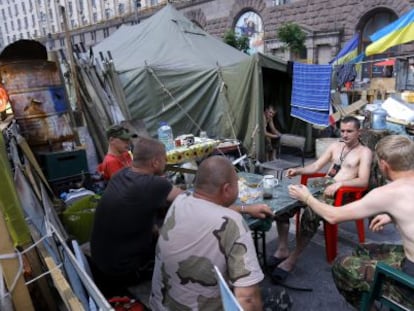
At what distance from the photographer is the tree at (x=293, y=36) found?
17.7 metres

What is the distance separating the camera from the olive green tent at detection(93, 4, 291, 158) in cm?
690

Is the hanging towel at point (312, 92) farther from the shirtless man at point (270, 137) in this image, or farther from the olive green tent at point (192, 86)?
the shirtless man at point (270, 137)

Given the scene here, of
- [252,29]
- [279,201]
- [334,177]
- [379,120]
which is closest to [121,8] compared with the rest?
[252,29]

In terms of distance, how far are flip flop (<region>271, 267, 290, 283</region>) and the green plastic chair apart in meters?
0.98

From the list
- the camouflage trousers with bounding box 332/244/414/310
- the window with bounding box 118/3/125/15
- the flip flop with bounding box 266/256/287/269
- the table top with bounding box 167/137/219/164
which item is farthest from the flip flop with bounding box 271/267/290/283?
the window with bounding box 118/3/125/15

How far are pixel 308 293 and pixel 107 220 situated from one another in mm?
1872

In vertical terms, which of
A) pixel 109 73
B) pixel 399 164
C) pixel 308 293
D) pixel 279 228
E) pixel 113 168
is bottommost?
pixel 308 293

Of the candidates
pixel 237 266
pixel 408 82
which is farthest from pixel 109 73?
pixel 408 82

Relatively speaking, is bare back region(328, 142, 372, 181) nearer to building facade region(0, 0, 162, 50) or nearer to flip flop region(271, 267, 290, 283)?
flip flop region(271, 267, 290, 283)

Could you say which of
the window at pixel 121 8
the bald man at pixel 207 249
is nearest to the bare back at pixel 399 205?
the bald man at pixel 207 249

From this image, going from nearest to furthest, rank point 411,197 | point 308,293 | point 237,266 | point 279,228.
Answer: point 237,266
point 411,197
point 308,293
point 279,228

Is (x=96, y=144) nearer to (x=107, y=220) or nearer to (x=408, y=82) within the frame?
(x=107, y=220)

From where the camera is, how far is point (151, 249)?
8.01ft

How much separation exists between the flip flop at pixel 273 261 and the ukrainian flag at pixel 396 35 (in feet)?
15.6
